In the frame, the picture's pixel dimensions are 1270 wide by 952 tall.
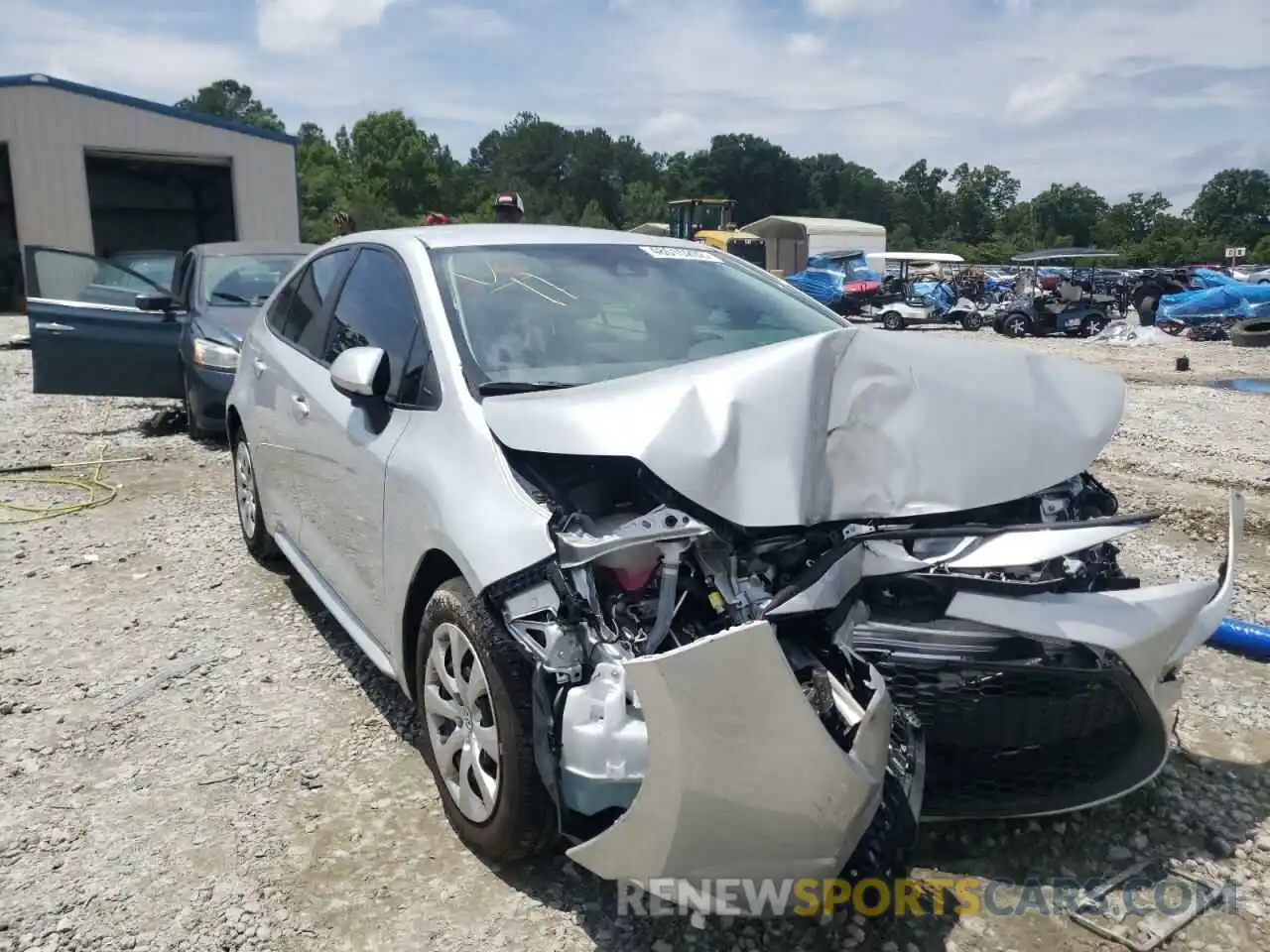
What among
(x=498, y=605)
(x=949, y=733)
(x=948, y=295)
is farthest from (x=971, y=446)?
(x=948, y=295)

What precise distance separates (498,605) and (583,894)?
764mm

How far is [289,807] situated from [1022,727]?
2047 mm

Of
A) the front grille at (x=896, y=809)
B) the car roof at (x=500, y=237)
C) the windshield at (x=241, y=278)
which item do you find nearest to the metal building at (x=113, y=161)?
the windshield at (x=241, y=278)

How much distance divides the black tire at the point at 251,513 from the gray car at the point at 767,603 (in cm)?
216

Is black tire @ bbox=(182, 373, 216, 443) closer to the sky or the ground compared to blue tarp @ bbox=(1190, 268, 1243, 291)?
closer to the ground

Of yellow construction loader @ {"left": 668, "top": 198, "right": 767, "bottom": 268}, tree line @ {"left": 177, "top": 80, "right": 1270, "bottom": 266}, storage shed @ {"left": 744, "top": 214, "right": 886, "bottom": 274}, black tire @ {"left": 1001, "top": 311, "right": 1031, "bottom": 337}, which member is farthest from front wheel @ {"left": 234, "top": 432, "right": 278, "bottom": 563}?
tree line @ {"left": 177, "top": 80, "right": 1270, "bottom": 266}

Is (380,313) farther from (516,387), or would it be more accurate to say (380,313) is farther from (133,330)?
(133,330)

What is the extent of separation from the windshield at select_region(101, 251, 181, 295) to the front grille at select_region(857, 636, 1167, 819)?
316 inches

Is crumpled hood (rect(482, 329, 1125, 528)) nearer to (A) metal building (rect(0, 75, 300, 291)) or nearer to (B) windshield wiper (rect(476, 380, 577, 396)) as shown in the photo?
(B) windshield wiper (rect(476, 380, 577, 396))

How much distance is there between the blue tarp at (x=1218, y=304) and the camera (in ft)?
64.1

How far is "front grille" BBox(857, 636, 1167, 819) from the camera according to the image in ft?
7.22

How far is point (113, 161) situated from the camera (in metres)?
25.3

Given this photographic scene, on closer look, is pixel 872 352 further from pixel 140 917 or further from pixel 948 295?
pixel 948 295

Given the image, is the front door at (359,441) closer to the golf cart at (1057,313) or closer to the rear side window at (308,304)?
the rear side window at (308,304)
